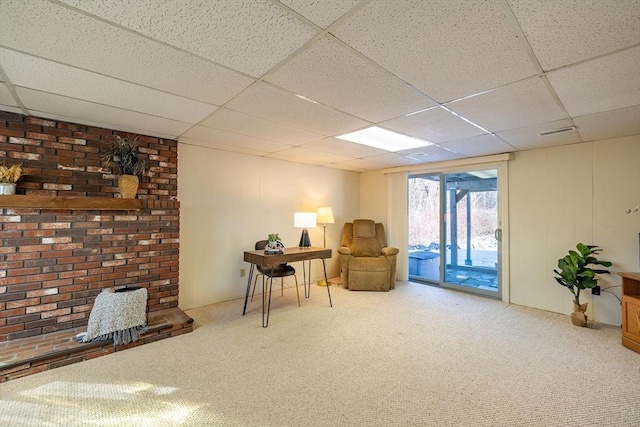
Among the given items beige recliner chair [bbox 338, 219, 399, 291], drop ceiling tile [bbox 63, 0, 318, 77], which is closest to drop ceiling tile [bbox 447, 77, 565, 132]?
drop ceiling tile [bbox 63, 0, 318, 77]

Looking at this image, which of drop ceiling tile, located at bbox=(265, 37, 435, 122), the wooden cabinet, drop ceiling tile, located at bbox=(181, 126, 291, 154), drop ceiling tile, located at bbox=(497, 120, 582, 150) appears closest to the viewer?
drop ceiling tile, located at bbox=(265, 37, 435, 122)

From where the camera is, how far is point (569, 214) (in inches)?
139

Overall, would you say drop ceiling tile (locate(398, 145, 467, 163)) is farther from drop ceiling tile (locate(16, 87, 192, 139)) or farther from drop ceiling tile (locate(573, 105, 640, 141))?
drop ceiling tile (locate(16, 87, 192, 139))

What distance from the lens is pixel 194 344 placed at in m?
2.65

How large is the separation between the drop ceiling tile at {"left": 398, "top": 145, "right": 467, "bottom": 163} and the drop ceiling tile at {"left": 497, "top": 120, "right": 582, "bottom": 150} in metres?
0.74

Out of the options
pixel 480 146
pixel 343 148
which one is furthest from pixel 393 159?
pixel 480 146

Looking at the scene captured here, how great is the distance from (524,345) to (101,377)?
142 inches

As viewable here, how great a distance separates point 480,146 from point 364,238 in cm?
236

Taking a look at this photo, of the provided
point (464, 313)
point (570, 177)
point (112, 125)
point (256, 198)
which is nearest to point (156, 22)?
point (112, 125)

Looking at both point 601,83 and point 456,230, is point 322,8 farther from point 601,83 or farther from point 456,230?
point 456,230

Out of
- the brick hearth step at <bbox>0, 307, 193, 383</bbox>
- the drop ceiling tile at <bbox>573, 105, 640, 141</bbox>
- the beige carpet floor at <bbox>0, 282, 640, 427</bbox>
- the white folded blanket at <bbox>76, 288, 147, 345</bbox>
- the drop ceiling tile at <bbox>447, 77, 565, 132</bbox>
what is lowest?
the beige carpet floor at <bbox>0, 282, 640, 427</bbox>

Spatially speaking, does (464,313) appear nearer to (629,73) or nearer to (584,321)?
(584,321)

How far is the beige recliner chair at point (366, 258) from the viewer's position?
450 centimetres

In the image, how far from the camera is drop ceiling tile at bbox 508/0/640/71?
3.99ft
